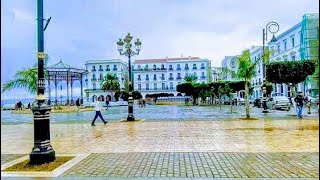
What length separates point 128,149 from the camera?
847 cm

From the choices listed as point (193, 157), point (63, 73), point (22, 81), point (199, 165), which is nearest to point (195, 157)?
point (193, 157)

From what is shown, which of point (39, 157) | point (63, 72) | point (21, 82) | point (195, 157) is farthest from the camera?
point (63, 72)

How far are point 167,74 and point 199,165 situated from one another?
87.7m

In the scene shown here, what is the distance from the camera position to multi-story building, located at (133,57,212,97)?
9375 centimetres

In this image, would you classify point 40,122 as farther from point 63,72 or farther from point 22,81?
point 63,72

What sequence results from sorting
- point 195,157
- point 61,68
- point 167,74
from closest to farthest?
point 195,157 → point 61,68 → point 167,74

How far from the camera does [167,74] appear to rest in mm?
93875

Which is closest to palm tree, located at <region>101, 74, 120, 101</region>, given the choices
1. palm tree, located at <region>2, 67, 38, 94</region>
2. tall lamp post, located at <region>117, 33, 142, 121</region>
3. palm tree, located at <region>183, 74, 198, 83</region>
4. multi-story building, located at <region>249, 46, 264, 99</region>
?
palm tree, located at <region>183, 74, 198, 83</region>

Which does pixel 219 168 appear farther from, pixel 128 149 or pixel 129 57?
pixel 129 57

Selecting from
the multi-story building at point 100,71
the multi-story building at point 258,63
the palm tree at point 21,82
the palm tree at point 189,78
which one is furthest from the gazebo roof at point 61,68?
the multi-story building at point 100,71

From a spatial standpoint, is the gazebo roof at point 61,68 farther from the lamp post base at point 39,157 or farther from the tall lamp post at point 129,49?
the lamp post base at point 39,157

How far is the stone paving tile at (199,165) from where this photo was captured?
5.60 m

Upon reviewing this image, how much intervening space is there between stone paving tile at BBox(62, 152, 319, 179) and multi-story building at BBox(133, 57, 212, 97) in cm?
8597

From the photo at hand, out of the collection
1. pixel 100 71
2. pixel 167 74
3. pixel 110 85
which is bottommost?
pixel 110 85
